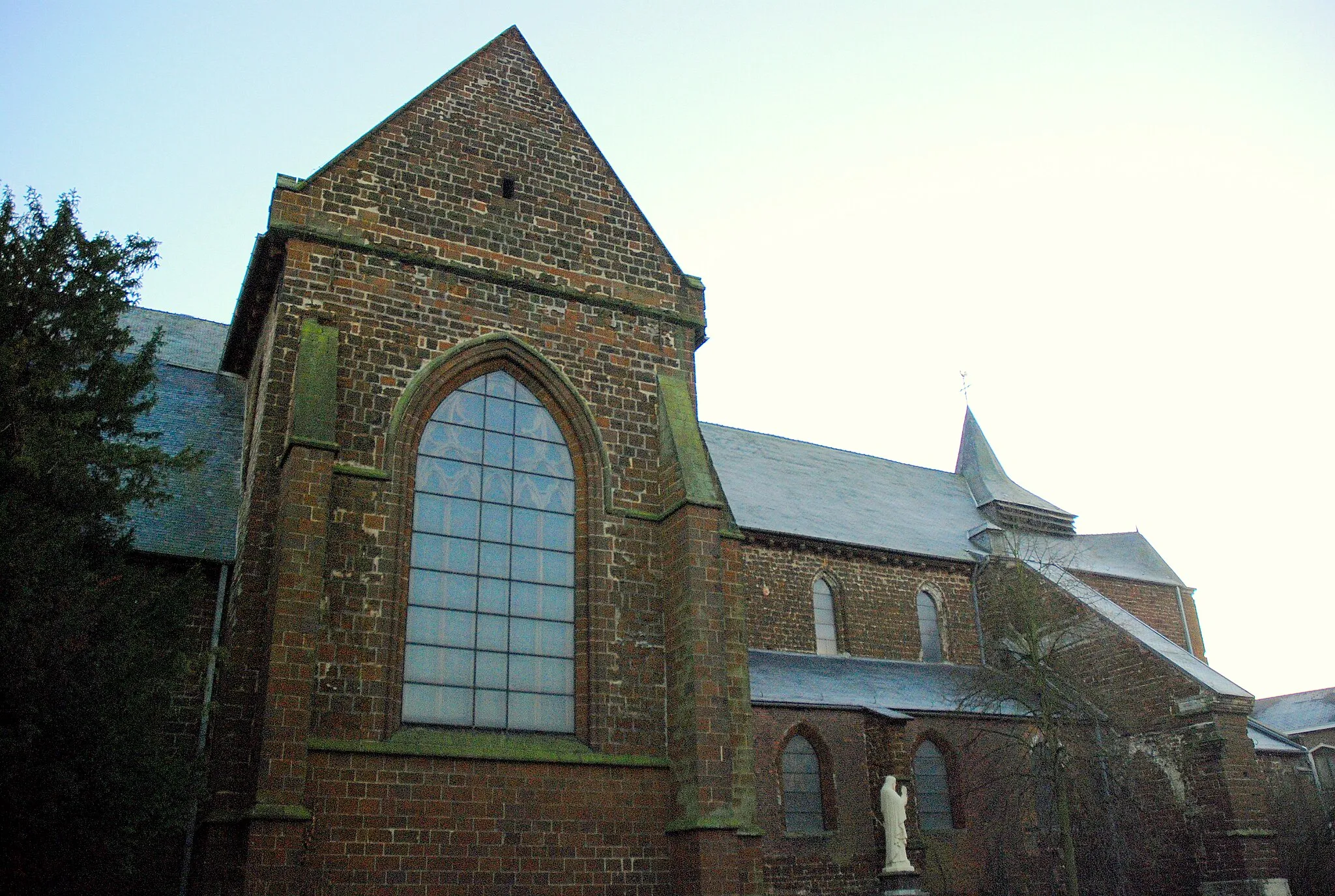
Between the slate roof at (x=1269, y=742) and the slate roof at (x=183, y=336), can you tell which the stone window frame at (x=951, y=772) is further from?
the slate roof at (x=183, y=336)

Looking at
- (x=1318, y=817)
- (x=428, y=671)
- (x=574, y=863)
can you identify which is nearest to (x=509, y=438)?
(x=428, y=671)

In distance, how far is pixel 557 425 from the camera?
1445 cm

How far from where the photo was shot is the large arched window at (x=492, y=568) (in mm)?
12469

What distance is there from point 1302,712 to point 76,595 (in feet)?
146

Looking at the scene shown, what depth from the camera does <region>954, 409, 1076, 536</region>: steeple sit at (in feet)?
99.7

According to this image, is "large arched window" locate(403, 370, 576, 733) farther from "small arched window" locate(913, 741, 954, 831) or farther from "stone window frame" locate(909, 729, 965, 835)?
"small arched window" locate(913, 741, 954, 831)

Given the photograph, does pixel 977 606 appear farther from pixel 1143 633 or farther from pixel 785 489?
pixel 785 489

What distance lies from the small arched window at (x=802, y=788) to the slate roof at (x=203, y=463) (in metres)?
10.6

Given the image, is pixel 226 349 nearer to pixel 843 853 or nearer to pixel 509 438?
pixel 509 438

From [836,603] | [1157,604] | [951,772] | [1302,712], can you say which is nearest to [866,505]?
[836,603]

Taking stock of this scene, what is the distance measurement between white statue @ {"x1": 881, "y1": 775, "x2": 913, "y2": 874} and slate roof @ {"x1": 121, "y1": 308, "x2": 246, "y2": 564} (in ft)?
38.2

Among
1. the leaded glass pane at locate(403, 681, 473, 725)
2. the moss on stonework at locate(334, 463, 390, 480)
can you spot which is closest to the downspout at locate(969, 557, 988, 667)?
the leaded glass pane at locate(403, 681, 473, 725)

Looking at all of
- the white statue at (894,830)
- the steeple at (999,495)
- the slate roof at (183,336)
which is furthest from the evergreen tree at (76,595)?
the steeple at (999,495)

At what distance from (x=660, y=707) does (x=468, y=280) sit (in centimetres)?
611
